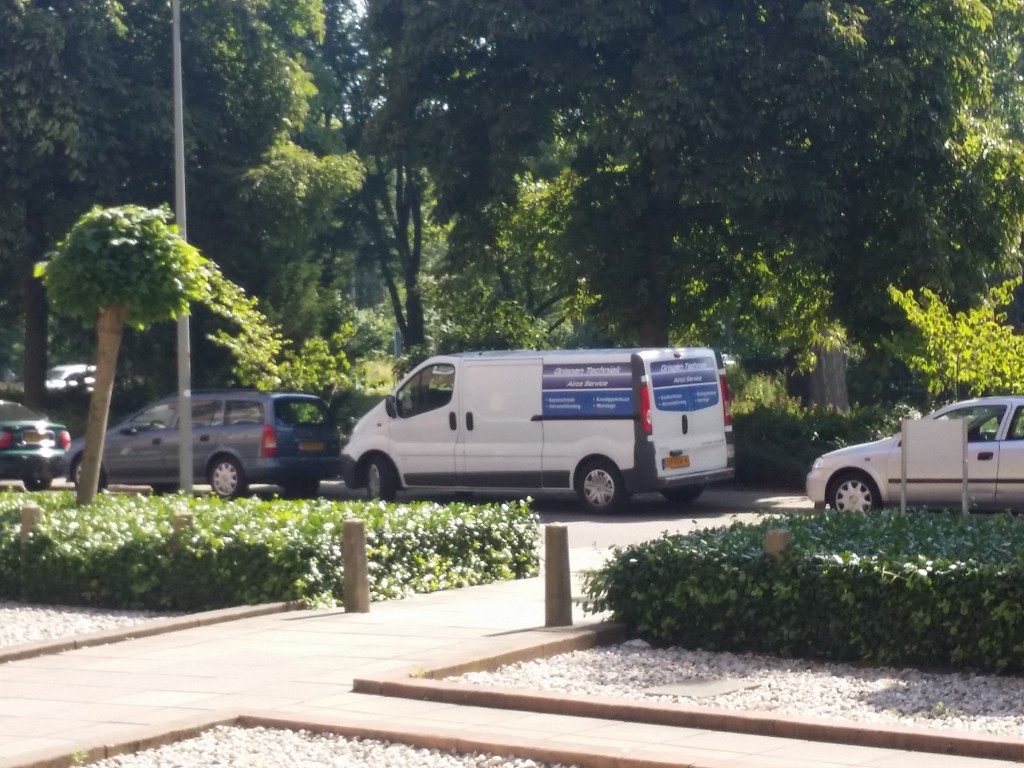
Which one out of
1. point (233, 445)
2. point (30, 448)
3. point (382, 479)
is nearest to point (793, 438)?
point (382, 479)

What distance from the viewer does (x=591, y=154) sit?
2625 cm

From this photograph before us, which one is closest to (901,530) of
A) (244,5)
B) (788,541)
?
(788,541)

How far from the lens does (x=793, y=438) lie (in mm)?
24125

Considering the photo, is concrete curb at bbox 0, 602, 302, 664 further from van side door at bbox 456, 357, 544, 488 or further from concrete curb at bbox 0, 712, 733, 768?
van side door at bbox 456, 357, 544, 488

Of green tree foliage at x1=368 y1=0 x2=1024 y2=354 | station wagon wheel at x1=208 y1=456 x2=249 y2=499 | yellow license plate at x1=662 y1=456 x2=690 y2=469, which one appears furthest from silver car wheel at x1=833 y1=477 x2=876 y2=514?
station wagon wheel at x1=208 y1=456 x2=249 y2=499

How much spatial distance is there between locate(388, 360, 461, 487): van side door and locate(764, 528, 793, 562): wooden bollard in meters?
12.2

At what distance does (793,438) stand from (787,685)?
16114 mm

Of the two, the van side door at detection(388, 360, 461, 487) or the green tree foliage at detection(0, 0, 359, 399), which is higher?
the green tree foliage at detection(0, 0, 359, 399)

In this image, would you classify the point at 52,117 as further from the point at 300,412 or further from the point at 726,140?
the point at 726,140

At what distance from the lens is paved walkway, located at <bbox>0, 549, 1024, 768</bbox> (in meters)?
6.86

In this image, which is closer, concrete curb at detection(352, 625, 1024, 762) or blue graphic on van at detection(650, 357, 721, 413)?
concrete curb at detection(352, 625, 1024, 762)

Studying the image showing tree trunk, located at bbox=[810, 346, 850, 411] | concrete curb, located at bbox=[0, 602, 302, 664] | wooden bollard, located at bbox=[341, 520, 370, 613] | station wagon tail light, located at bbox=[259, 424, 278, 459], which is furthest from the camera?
tree trunk, located at bbox=[810, 346, 850, 411]

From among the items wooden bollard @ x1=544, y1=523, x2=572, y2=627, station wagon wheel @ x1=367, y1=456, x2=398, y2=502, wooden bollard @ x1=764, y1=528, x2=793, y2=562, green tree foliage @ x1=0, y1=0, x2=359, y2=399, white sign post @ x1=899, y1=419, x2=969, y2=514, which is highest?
green tree foliage @ x1=0, y1=0, x2=359, y2=399

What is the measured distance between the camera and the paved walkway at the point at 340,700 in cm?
686
